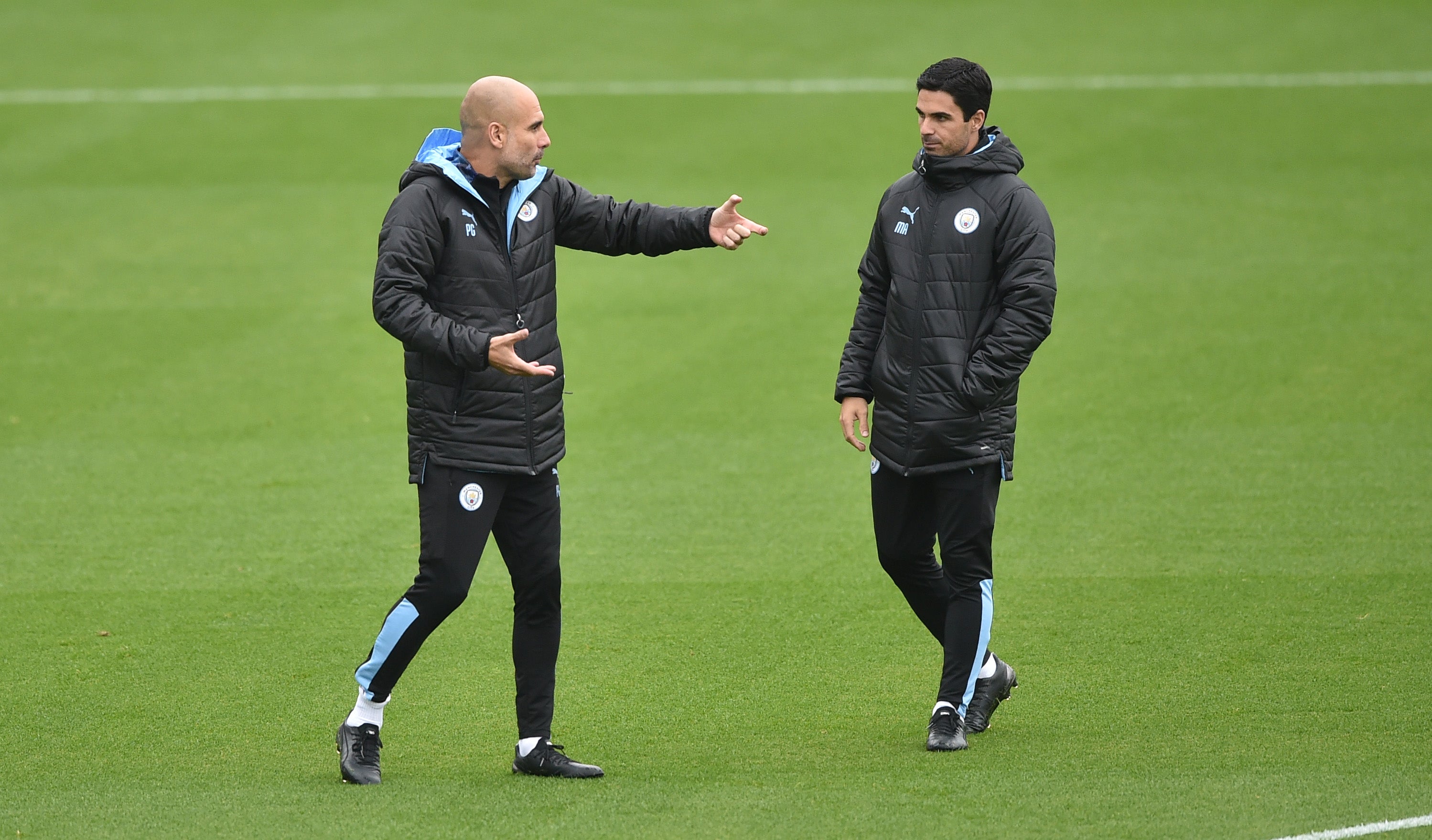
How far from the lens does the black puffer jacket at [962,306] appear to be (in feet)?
16.3

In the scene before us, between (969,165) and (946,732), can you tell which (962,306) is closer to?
(969,165)

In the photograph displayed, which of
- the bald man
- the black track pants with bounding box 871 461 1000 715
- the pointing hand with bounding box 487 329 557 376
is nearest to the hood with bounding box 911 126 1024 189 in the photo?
the bald man

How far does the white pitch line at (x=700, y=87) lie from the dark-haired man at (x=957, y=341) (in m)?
11.5

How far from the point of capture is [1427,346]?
410 inches

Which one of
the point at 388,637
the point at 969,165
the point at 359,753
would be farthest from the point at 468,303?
the point at 969,165

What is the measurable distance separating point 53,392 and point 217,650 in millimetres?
4694

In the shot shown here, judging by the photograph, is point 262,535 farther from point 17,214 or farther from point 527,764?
point 17,214

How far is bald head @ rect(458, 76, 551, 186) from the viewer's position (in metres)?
4.65

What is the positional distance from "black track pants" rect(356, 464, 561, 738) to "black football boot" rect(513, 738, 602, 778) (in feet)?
0.18

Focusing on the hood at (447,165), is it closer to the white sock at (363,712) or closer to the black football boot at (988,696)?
the white sock at (363,712)

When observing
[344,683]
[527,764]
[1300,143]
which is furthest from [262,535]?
[1300,143]

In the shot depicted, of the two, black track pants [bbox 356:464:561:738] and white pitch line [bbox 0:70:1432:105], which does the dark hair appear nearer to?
black track pants [bbox 356:464:561:738]

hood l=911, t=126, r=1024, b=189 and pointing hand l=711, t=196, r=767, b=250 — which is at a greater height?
hood l=911, t=126, r=1024, b=189

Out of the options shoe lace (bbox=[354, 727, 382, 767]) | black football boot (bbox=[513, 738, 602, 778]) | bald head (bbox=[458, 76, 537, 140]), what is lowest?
black football boot (bbox=[513, 738, 602, 778])
